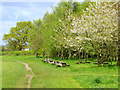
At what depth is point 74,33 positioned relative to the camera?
123 feet

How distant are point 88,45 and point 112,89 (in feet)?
48.0

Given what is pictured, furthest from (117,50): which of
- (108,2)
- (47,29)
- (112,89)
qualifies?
(47,29)

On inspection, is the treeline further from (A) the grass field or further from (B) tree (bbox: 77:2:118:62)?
(A) the grass field

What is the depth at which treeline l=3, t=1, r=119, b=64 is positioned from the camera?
22.9m

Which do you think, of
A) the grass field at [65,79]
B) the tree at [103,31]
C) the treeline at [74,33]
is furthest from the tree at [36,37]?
the grass field at [65,79]

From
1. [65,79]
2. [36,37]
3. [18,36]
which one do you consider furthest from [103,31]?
[18,36]

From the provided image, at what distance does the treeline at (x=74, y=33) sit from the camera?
22906 mm

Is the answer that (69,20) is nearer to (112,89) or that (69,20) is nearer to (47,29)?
(47,29)

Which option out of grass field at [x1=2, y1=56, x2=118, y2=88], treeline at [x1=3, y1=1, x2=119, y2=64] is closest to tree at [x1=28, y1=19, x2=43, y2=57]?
treeline at [x1=3, y1=1, x2=119, y2=64]

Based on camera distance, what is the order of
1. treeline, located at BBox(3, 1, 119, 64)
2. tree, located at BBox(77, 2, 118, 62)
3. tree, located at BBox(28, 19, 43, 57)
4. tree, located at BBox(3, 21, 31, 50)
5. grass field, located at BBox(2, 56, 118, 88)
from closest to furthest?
grass field, located at BBox(2, 56, 118, 88), tree, located at BBox(77, 2, 118, 62), treeline, located at BBox(3, 1, 119, 64), tree, located at BBox(28, 19, 43, 57), tree, located at BBox(3, 21, 31, 50)

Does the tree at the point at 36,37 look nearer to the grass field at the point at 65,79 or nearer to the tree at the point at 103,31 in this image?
the tree at the point at 103,31

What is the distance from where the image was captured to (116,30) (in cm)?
2238

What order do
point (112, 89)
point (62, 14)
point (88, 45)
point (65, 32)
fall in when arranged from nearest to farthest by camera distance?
1. point (112, 89)
2. point (88, 45)
3. point (65, 32)
4. point (62, 14)

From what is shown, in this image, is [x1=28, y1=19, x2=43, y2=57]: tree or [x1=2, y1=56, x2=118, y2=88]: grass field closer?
[x1=2, y1=56, x2=118, y2=88]: grass field
